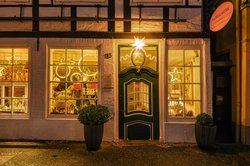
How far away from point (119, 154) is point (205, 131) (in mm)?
2516

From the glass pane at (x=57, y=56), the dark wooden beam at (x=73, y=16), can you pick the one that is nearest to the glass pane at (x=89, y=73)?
the glass pane at (x=57, y=56)

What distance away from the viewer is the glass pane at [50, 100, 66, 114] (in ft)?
27.4

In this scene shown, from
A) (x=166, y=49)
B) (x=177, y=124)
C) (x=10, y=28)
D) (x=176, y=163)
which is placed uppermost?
(x=10, y=28)

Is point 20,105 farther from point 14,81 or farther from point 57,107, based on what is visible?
point 57,107

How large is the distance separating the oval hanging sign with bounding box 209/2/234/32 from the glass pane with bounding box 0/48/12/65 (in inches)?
257

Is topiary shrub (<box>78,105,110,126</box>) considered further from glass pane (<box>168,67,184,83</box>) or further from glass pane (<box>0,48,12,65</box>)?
glass pane (<box>0,48,12,65</box>)

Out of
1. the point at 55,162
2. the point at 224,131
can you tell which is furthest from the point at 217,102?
the point at 55,162

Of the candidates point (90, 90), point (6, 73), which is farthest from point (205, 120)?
point (6, 73)

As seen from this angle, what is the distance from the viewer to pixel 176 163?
248 inches

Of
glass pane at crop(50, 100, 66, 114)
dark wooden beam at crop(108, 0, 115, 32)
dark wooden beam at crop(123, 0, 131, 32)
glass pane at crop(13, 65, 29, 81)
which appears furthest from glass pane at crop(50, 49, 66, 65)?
dark wooden beam at crop(123, 0, 131, 32)

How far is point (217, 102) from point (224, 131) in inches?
41.7

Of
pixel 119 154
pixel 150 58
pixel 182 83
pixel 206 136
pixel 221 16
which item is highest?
pixel 221 16

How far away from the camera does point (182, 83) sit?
27.4 ft

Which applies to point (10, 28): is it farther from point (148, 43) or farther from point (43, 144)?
point (148, 43)
